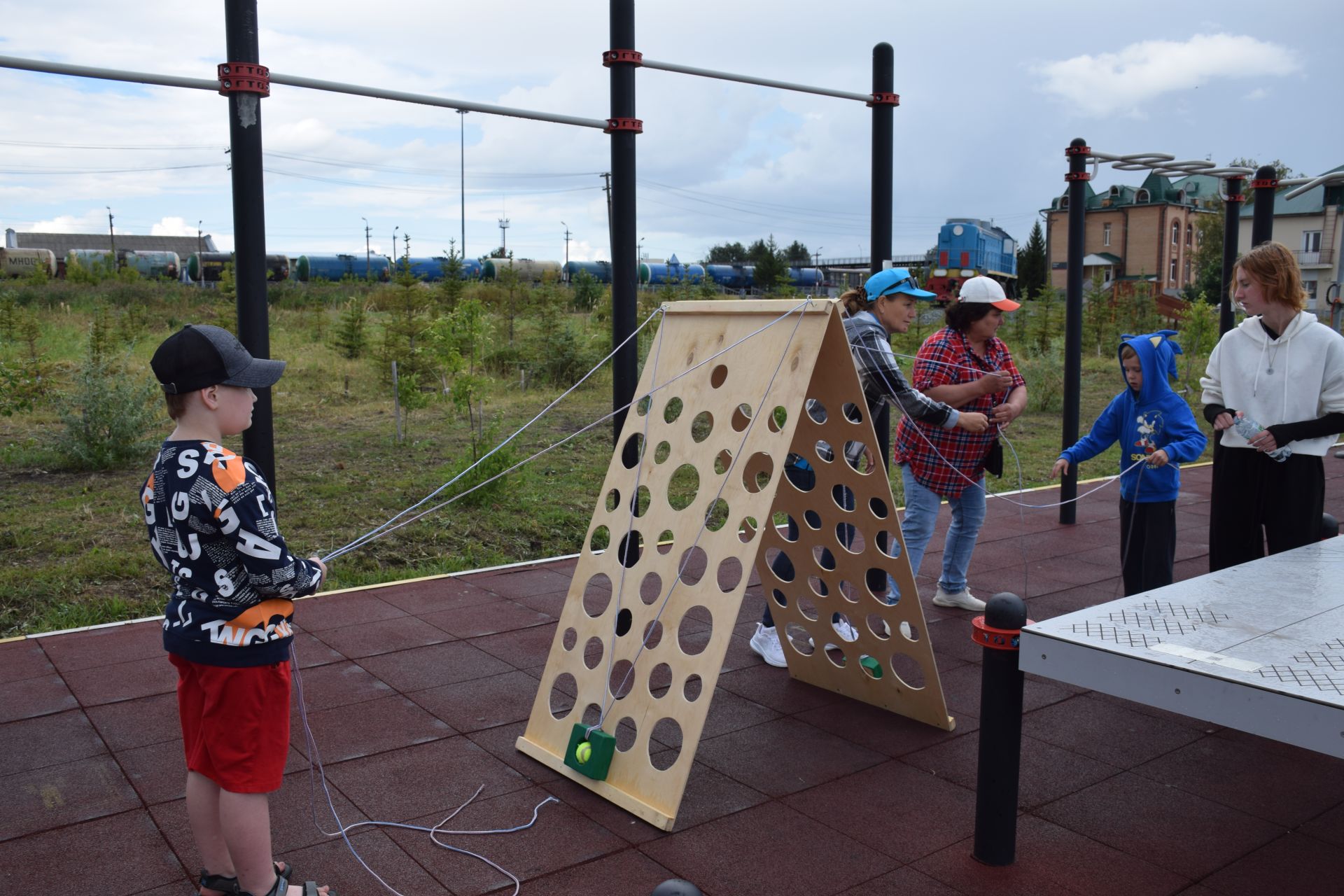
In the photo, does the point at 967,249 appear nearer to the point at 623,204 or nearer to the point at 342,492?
the point at 342,492

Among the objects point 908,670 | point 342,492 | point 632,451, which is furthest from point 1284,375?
point 342,492

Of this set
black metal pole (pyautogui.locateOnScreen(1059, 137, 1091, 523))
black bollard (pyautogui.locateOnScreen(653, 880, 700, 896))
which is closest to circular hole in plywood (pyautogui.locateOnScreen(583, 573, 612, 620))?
black bollard (pyautogui.locateOnScreen(653, 880, 700, 896))

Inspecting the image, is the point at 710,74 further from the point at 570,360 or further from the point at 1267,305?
the point at 570,360

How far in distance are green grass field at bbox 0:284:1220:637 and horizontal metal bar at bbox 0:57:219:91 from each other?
9.53 ft

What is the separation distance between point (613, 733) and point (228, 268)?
26297mm

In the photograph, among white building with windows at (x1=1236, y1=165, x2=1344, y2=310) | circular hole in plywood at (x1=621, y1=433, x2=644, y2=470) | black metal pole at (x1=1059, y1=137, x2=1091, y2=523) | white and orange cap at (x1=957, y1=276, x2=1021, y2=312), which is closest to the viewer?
circular hole in plywood at (x1=621, y1=433, x2=644, y2=470)

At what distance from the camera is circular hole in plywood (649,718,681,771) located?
3.87 m

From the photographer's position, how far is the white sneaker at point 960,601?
18.9 ft

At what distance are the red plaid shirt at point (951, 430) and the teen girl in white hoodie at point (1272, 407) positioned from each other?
98 cm

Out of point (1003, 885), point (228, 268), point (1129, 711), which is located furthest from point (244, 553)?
point (228, 268)

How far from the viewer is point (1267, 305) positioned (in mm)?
4215

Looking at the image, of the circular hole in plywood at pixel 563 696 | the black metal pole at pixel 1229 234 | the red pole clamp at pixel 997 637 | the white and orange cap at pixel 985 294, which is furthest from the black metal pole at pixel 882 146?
the black metal pole at pixel 1229 234

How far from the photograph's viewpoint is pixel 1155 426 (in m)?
4.73

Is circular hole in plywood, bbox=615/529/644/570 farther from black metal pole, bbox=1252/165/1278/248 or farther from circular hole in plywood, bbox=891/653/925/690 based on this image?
black metal pole, bbox=1252/165/1278/248
